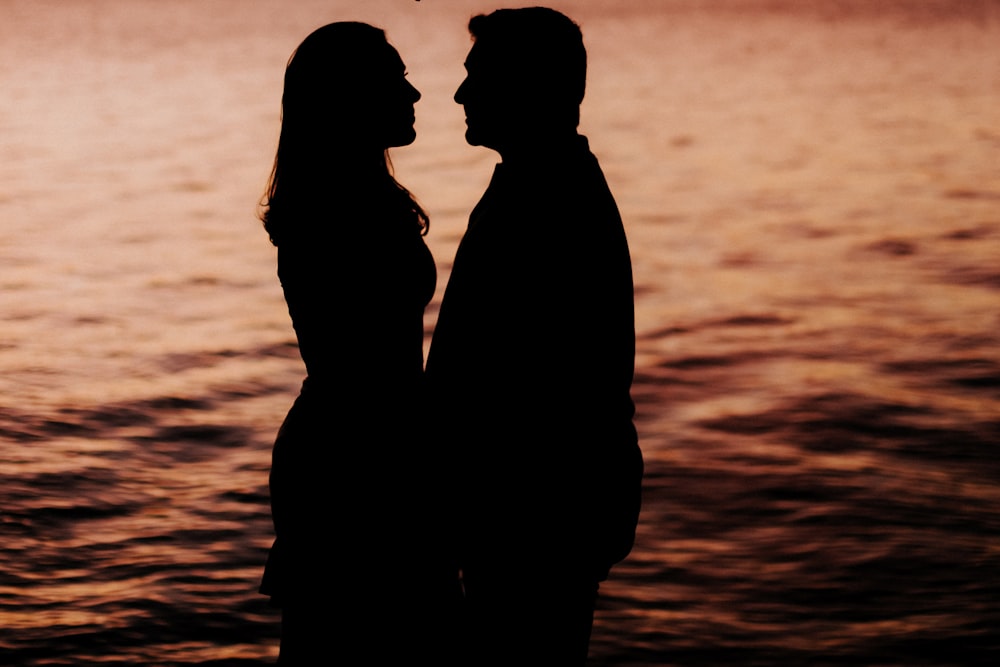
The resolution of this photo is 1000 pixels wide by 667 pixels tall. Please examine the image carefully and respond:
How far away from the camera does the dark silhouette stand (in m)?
2.45

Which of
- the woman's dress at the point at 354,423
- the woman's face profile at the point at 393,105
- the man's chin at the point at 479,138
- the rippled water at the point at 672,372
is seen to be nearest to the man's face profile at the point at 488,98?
the man's chin at the point at 479,138

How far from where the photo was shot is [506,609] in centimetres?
256

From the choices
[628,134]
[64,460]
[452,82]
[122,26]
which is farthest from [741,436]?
[122,26]

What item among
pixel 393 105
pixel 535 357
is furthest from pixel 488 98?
pixel 535 357

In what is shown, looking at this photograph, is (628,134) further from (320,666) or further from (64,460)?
(320,666)

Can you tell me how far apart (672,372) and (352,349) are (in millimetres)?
4215

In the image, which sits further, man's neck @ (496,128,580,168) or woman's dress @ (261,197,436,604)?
woman's dress @ (261,197,436,604)

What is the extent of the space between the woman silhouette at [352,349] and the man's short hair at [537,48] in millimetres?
284

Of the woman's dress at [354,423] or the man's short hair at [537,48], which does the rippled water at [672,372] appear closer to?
the woman's dress at [354,423]

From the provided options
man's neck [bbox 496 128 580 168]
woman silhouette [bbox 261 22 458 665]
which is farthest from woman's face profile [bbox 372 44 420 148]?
man's neck [bbox 496 128 580 168]

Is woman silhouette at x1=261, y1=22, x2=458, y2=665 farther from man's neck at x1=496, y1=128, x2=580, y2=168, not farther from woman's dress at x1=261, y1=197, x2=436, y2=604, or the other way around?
man's neck at x1=496, y1=128, x2=580, y2=168

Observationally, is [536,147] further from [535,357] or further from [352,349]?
[352,349]

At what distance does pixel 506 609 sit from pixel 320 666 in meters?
0.47

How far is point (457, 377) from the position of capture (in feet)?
8.02
